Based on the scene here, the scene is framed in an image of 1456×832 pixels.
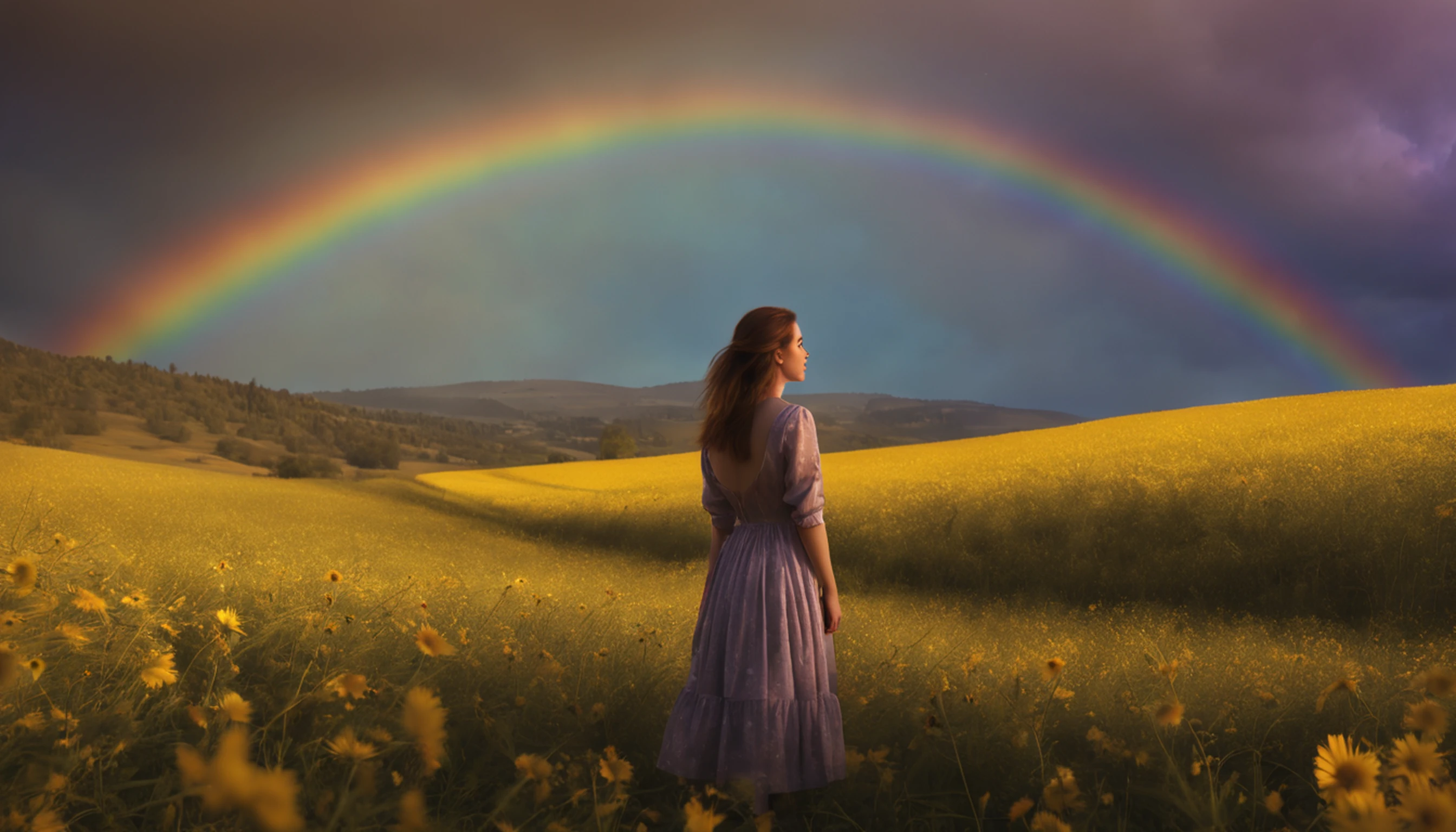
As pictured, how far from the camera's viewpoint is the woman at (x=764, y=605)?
4359 mm

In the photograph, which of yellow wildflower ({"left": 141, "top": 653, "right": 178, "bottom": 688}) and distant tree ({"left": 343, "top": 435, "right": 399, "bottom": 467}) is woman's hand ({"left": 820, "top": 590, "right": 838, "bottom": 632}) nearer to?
yellow wildflower ({"left": 141, "top": 653, "right": 178, "bottom": 688})

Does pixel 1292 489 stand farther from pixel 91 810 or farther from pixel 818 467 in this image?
pixel 91 810

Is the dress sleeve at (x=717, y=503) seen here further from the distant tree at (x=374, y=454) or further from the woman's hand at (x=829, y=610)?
the distant tree at (x=374, y=454)

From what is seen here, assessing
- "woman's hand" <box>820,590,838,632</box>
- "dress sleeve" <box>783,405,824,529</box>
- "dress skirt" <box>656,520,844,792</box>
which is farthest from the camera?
"woman's hand" <box>820,590,838,632</box>

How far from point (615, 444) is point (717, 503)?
50.4 metres

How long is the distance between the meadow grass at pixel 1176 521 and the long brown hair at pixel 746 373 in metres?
8.09

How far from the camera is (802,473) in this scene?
4449 millimetres

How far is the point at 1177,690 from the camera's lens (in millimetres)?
5699

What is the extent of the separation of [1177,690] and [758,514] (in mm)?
3262

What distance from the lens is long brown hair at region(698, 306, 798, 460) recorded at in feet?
15.1

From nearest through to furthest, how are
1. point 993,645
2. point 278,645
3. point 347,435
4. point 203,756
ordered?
point 203,756
point 278,645
point 993,645
point 347,435

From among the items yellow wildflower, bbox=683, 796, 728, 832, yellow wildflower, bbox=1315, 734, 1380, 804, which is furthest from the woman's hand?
yellow wildflower, bbox=1315, 734, 1380, 804

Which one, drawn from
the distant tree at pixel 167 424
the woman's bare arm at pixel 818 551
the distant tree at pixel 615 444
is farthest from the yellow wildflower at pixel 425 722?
the distant tree at pixel 167 424

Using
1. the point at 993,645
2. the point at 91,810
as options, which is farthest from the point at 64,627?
the point at 993,645
